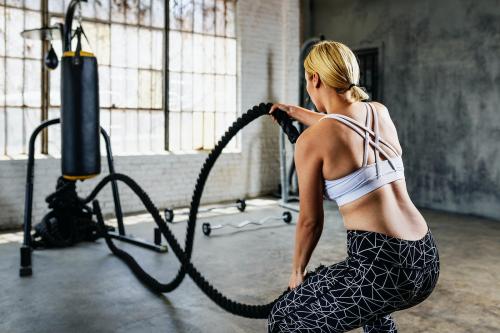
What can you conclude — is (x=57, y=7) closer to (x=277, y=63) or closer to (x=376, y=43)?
(x=277, y=63)

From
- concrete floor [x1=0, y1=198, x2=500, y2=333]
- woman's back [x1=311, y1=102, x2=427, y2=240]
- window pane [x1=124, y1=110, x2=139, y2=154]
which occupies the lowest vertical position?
concrete floor [x1=0, y1=198, x2=500, y2=333]

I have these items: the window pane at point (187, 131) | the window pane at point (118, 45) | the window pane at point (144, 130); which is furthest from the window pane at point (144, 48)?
the window pane at point (187, 131)

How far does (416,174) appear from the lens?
7059 millimetres

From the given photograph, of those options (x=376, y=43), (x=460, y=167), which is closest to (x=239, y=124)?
(x=460, y=167)

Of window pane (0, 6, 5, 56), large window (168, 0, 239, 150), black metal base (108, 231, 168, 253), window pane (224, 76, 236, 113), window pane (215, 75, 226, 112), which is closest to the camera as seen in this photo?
black metal base (108, 231, 168, 253)

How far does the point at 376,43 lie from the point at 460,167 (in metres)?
2.16

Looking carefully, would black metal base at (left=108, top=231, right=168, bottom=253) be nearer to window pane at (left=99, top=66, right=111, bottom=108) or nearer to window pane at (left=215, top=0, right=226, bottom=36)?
window pane at (left=99, top=66, right=111, bottom=108)

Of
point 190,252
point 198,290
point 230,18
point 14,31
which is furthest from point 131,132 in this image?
point 190,252

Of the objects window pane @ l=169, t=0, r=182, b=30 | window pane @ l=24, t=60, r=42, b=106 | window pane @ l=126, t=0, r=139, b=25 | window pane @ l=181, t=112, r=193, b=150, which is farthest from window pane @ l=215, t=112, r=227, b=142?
window pane @ l=24, t=60, r=42, b=106

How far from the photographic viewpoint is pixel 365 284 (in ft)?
4.90

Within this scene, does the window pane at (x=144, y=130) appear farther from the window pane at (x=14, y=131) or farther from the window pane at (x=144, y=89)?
the window pane at (x=14, y=131)

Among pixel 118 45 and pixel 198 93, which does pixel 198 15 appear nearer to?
pixel 198 93

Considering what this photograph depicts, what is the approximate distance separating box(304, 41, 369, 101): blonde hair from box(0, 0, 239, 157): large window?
4910 millimetres

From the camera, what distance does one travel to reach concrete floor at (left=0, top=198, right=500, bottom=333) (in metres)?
2.98
